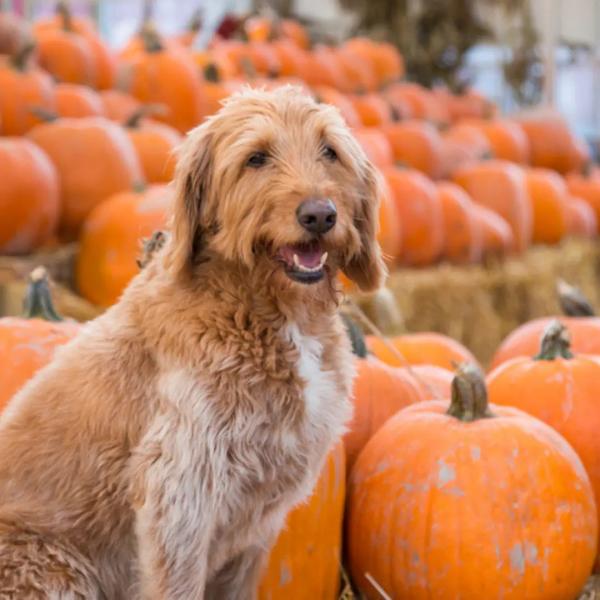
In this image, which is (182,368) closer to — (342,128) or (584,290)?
(342,128)

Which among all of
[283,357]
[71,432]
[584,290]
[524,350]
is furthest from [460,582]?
[584,290]

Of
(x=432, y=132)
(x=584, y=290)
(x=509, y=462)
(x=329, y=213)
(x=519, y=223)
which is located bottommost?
(x=584, y=290)

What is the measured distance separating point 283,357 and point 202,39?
6.51 metres

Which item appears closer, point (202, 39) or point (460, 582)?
point (460, 582)

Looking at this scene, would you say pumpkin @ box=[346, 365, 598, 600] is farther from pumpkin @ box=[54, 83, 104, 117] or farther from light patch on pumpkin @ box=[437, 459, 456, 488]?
pumpkin @ box=[54, 83, 104, 117]

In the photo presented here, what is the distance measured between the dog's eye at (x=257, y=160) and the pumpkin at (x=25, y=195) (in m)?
2.58

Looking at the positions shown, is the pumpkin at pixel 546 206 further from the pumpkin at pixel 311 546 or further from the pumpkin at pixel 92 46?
the pumpkin at pixel 311 546

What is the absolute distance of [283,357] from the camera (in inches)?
87.3

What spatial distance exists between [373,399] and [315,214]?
4.11 ft

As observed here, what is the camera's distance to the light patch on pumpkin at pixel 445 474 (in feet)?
8.96

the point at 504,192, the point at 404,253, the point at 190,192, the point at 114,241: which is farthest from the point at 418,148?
the point at 190,192

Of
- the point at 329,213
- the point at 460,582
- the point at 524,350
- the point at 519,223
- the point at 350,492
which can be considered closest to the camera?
the point at 329,213

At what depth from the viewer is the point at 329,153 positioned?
222 cm

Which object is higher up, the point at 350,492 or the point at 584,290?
the point at 350,492
